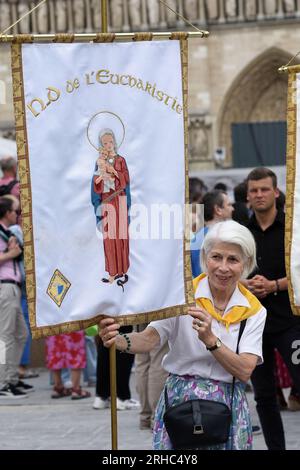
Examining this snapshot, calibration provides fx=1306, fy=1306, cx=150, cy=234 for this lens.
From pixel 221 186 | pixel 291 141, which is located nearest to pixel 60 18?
pixel 221 186

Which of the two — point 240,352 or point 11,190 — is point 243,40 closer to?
point 11,190

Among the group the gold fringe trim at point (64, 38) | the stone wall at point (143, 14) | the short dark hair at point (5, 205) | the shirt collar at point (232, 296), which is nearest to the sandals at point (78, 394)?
the short dark hair at point (5, 205)

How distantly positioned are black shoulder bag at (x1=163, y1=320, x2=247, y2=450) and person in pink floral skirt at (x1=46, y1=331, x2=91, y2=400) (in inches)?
217

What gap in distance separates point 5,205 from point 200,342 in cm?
584

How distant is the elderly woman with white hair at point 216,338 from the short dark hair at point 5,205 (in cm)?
556

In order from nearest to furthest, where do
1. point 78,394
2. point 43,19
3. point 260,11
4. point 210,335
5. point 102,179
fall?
point 210,335, point 102,179, point 78,394, point 260,11, point 43,19

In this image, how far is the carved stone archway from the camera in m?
27.9

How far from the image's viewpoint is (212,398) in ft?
15.8

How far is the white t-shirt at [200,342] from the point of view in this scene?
15.9 feet

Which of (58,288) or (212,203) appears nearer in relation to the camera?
(58,288)

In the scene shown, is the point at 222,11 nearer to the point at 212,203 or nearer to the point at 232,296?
the point at 212,203

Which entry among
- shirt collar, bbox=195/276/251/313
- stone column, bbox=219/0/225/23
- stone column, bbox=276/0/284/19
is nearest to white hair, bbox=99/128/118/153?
shirt collar, bbox=195/276/251/313

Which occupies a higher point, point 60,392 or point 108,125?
point 108,125

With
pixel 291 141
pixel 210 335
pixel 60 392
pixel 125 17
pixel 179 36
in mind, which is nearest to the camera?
pixel 210 335
